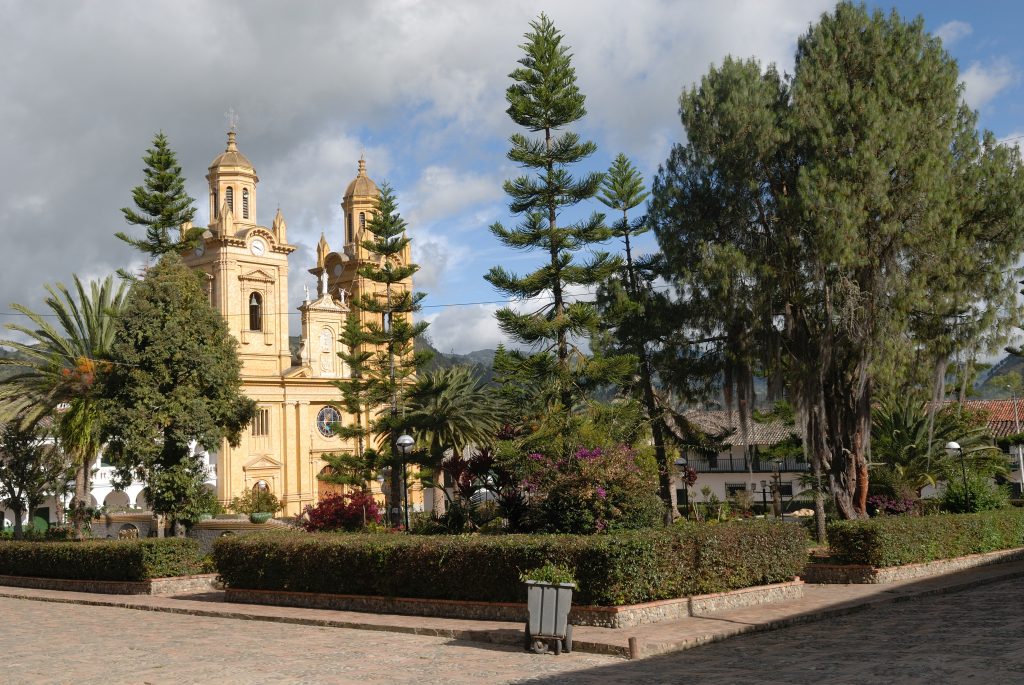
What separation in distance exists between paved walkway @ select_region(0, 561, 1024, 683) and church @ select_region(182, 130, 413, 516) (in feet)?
111

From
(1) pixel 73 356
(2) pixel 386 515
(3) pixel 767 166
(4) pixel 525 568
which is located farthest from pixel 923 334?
(1) pixel 73 356

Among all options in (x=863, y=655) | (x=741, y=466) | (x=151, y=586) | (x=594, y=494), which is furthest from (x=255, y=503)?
(x=863, y=655)

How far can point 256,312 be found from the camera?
51.0 m

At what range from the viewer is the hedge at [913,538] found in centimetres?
1620

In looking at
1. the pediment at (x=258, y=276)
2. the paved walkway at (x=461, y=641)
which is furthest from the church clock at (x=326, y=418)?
the paved walkway at (x=461, y=641)

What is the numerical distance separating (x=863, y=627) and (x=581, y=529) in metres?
4.40

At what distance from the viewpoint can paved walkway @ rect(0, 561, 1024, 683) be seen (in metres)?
9.70

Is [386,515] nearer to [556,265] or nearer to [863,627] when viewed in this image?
[556,265]

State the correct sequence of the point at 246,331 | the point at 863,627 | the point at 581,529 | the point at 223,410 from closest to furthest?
the point at 863,627 → the point at 581,529 → the point at 223,410 → the point at 246,331

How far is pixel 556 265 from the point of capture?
72.4ft

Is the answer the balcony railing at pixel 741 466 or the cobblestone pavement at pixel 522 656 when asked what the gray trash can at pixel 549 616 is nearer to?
the cobblestone pavement at pixel 522 656

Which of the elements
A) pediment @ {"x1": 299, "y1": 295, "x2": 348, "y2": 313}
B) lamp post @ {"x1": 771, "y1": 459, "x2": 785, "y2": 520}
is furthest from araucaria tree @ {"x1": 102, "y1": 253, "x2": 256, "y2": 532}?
pediment @ {"x1": 299, "y1": 295, "x2": 348, "y2": 313}

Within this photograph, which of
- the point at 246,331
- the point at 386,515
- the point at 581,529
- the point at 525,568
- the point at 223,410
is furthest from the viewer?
the point at 246,331

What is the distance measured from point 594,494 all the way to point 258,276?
38.5 metres
